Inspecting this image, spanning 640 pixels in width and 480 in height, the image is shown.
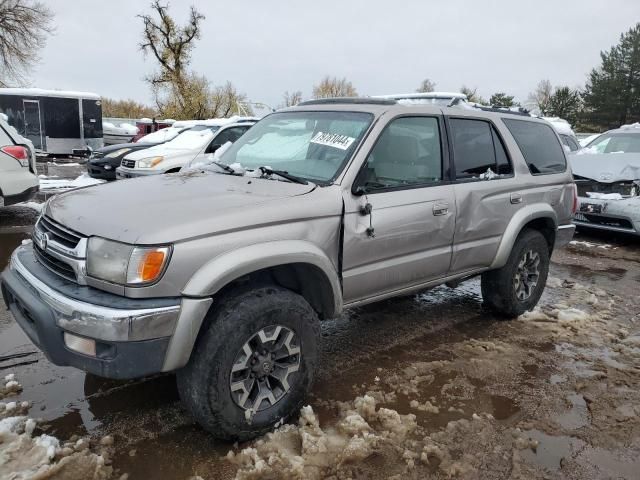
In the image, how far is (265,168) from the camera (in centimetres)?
337

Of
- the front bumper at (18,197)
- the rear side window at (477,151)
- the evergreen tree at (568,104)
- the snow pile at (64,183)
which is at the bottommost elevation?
the snow pile at (64,183)

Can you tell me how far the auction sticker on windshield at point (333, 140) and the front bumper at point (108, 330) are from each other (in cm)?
154

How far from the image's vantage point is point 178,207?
8.75 feet

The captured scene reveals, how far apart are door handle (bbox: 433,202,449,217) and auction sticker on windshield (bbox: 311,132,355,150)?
786 millimetres

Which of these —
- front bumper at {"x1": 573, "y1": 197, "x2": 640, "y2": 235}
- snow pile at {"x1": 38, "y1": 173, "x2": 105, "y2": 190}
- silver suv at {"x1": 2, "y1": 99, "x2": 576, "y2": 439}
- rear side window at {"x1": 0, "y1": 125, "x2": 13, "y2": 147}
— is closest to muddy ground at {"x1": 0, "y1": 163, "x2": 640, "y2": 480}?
silver suv at {"x1": 2, "y1": 99, "x2": 576, "y2": 439}

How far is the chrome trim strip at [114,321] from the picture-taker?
91.0 inches

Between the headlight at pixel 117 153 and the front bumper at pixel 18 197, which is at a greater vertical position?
the headlight at pixel 117 153

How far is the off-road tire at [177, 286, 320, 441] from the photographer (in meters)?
2.55

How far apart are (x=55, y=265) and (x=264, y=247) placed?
1109 millimetres

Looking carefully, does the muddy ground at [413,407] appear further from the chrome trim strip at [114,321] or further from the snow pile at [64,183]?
the snow pile at [64,183]

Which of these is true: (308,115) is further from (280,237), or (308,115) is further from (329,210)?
(280,237)

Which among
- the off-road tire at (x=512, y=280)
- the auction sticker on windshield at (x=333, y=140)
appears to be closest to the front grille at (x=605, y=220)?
the off-road tire at (x=512, y=280)

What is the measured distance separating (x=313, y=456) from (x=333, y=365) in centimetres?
110

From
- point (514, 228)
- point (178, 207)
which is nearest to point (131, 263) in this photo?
point (178, 207)
